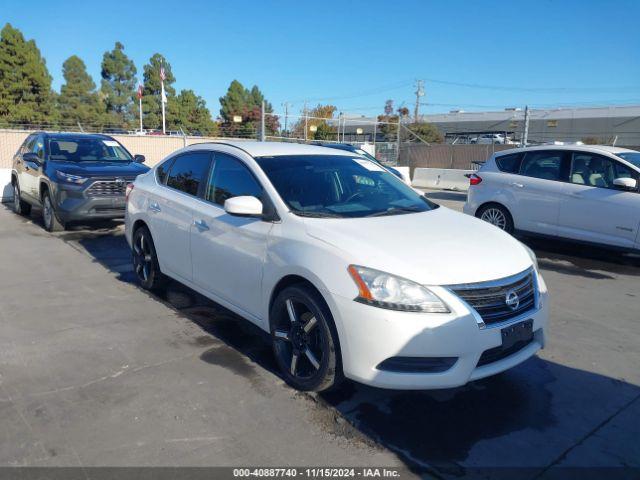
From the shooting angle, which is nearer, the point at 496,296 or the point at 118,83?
the point at 496,296

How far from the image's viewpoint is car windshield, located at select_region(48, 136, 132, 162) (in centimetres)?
962

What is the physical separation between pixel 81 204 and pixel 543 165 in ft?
24.5

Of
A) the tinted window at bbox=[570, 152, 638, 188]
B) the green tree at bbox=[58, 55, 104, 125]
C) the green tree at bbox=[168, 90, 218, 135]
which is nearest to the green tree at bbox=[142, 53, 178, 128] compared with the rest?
the green tree at bbox=[168, 90, 218, 135]

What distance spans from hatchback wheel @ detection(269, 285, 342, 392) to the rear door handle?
1.14 meters

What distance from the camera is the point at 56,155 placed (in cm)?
955

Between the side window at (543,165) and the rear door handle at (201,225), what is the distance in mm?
5911

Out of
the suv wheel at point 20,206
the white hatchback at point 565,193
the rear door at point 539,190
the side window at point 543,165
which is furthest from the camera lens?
the suv wheel at point 20,206

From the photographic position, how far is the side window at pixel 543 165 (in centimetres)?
818

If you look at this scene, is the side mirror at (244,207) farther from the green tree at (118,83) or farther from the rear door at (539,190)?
the green tree at (118,83)

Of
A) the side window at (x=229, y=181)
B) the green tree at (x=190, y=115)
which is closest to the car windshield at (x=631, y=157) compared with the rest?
the side window at (x=229, y=181)

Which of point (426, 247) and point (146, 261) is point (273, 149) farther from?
point (146, 261)

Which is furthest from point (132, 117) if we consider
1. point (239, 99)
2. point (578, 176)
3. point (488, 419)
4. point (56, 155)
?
point (488, 419)

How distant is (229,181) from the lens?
14.7ft

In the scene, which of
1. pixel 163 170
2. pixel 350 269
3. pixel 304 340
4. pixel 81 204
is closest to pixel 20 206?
pixel 81 204
